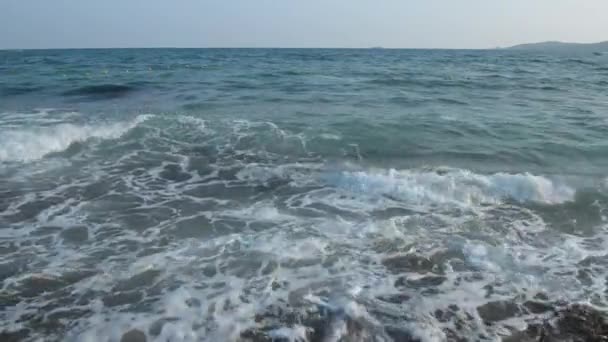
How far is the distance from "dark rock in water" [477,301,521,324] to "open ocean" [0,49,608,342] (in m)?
0.02

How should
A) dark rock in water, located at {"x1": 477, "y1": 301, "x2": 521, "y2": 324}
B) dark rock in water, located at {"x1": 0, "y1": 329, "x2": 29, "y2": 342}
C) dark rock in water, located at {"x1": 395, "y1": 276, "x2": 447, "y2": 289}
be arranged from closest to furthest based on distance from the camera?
dark rock in water, located at {"x1": 0, "y1": 329, "x2": 29, "y2": 342}, dark rock in water, located at {"x1": 477, "y1": 301, "x2": 521, "y2": 324}, dark rock in water, located at {"x1": 395, "y1": 276, "x2": 447, "y2": 289}

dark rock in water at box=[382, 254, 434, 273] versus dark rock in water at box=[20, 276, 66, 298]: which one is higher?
dark rock in water at box=[382, 254, 434, 273]

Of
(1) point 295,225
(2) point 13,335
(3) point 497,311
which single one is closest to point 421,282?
(3) point 497,311

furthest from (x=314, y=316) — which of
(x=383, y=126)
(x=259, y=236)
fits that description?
(x=383, y=126)

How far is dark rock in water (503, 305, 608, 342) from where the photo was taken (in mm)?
3835

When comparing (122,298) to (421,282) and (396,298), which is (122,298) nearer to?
(396,298)

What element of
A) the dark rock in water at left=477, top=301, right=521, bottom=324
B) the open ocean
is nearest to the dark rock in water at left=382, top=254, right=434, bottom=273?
the open ocean

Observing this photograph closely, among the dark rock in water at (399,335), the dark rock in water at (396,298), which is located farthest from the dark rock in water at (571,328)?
the dark rock in water at (396,298)

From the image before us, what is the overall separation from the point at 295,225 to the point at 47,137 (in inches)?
279

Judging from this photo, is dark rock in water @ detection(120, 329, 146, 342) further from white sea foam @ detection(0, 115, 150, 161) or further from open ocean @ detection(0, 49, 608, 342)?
white sea foam @ detection(0, 115, 150, 161)

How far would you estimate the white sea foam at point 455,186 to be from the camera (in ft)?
23.6

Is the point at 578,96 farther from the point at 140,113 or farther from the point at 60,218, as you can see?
the point at 60,218

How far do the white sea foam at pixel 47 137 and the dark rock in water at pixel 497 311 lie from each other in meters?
8.89

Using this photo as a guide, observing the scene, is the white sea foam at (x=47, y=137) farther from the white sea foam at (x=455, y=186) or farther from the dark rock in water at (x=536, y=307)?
the dark rock in water at (x=536, y=307)
